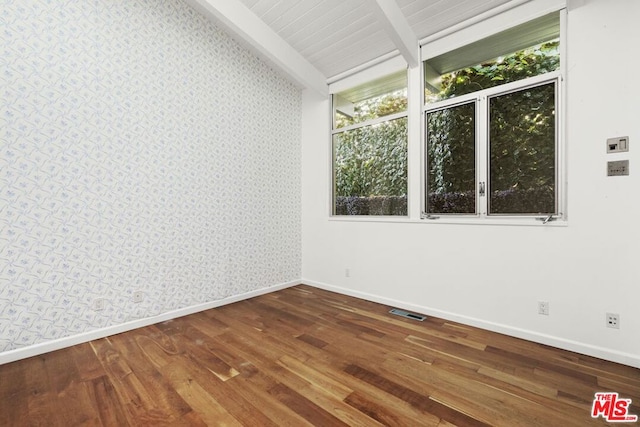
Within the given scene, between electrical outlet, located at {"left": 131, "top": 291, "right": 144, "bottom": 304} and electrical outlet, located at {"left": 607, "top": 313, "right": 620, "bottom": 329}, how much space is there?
4.15 m

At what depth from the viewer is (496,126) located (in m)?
2.79

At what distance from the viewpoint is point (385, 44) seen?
3.38 metres

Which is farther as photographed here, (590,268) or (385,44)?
(385,44)

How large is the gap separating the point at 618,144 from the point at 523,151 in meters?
0.62

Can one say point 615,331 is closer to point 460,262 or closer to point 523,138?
point 460,262

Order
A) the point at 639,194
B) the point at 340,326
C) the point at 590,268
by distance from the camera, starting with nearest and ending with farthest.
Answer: the point at 639,194 → the point at 590,268 → the point at 340,326

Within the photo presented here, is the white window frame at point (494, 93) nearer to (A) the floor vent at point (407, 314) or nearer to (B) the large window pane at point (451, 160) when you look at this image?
(B) the large window pane at point (451, 160)

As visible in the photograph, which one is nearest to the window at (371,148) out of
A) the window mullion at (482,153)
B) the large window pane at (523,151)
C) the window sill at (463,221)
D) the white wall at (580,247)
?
the window sill at (463,221)

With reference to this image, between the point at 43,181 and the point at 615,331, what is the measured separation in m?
4.74

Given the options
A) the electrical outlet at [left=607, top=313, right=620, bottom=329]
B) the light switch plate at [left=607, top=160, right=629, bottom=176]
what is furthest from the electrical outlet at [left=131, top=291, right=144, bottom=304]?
the light switch plate at [left=607, top=160, right=629, bottom=176]

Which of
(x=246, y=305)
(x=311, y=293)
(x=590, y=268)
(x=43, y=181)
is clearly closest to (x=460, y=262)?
(x=590, y=268)

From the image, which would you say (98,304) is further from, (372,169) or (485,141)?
(485,141)

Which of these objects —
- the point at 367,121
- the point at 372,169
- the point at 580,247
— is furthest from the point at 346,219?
the point at 580,247

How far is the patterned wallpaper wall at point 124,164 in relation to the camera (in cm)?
223
